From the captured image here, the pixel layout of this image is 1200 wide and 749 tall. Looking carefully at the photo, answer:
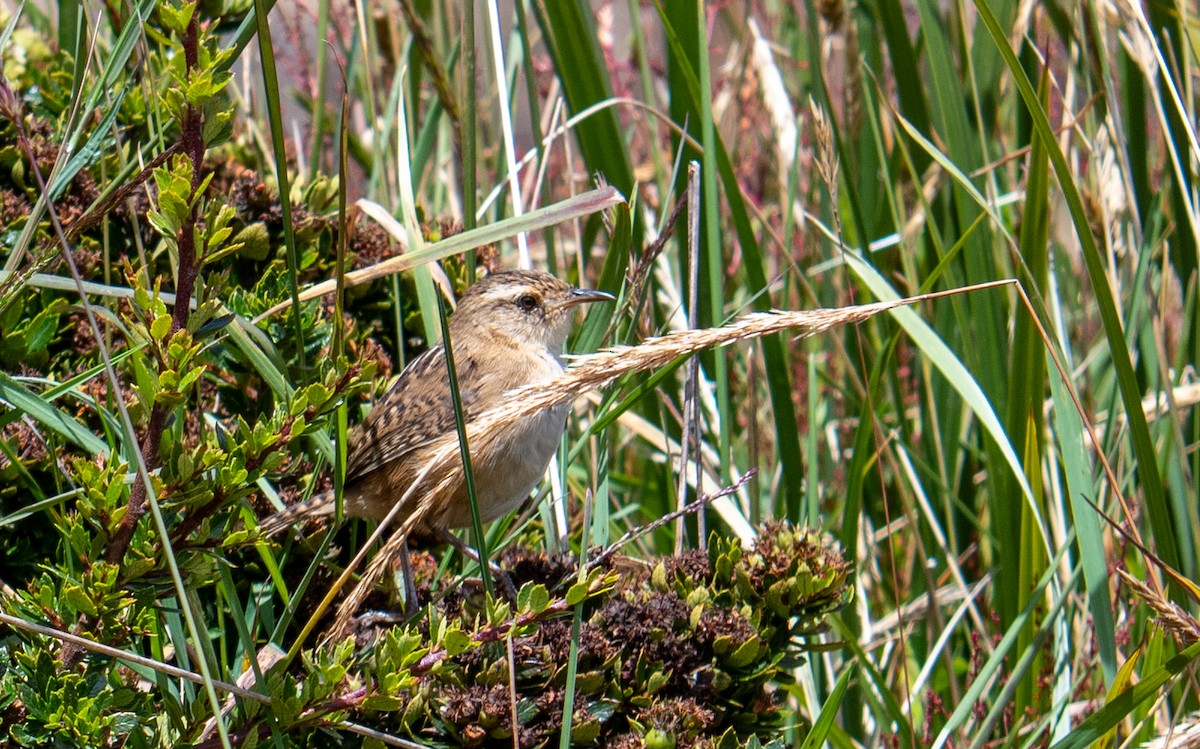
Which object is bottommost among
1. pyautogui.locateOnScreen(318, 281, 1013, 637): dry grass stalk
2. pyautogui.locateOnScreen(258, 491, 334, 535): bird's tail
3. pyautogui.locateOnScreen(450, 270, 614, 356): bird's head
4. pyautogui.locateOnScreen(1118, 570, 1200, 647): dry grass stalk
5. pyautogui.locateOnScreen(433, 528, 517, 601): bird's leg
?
pyautogui.locateOnScreen(1118, 570, 1200, 647): dry grass stalk

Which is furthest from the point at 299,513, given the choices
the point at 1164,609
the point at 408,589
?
the point at 1164,609

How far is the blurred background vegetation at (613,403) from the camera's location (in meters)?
1.85

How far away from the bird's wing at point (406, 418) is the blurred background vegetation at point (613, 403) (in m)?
0.12

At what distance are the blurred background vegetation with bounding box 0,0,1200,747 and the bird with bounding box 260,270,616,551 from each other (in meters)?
0.10

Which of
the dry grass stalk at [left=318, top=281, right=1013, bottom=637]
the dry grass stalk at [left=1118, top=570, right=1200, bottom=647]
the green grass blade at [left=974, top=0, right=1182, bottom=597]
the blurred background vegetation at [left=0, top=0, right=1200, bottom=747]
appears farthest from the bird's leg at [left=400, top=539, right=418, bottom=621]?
the green grass blade at [left=974, top=0, right=1182, bottom=597]

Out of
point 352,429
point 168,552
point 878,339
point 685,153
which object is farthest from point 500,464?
point 878,339

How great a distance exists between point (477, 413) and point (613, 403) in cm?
50

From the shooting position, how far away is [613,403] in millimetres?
2926

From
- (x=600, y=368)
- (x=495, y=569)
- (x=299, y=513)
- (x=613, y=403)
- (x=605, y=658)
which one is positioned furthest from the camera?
(x=613, y=403)

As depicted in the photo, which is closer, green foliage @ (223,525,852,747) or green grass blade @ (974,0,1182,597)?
green foliage @ (223,525,852,747)

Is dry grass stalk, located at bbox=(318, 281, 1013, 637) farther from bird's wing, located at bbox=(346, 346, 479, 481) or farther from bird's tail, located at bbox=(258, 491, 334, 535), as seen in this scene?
bird's wing, located at bbox=(346, 346, 479, 481)

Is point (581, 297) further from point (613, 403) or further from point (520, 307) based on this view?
point (613, 403)

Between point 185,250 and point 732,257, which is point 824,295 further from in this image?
point 185,250

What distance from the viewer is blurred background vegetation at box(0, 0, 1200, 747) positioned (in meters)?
1.85
